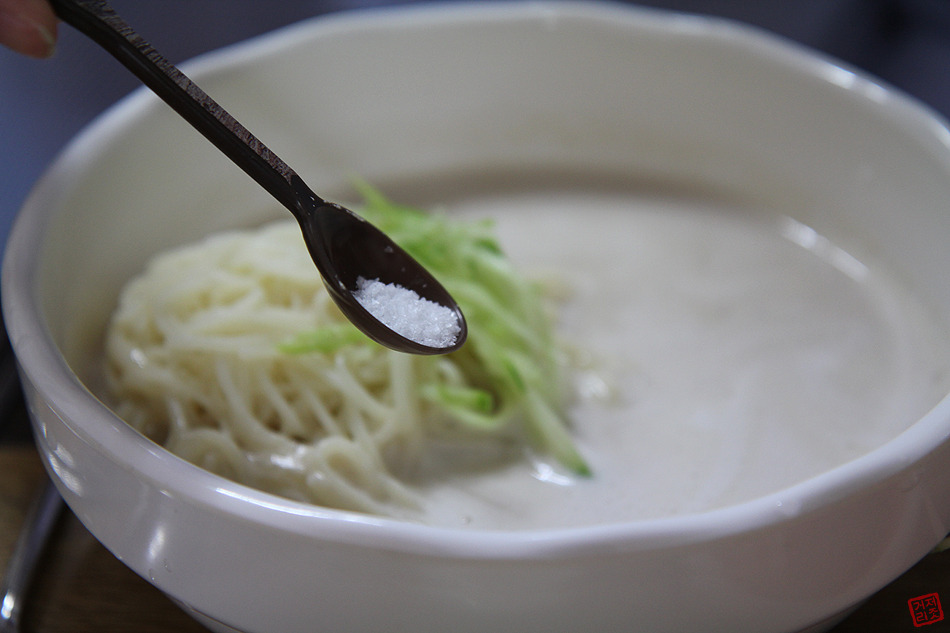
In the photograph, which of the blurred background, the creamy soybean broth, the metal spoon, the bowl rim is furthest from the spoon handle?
the blurred background

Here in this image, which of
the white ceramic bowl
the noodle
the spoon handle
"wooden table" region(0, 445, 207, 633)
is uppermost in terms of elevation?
the spoon handle

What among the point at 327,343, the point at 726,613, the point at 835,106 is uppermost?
the point at 835,106

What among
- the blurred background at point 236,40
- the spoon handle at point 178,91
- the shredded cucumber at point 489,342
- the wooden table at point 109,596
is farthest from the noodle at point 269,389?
the blurred background at point 236,40

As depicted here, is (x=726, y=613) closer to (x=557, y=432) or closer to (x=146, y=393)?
(x=557, y=432)

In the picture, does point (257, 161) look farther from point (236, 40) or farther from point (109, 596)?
point (236, 40)

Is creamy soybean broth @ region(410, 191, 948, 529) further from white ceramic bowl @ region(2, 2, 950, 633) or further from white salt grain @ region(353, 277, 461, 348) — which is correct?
white salt grain @ region(353, 277, 461, 348)

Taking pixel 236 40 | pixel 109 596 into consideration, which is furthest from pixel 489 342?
pixel 236 40

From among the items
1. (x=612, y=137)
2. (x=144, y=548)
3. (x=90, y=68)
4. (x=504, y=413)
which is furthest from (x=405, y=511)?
(x=90, y=68)
